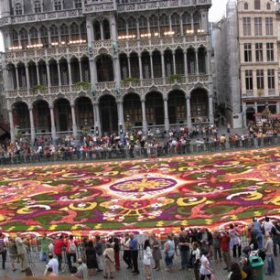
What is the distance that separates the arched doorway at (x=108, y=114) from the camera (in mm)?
58344

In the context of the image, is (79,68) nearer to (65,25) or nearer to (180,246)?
(65,25)

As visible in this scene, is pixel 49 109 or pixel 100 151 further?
pixel 49 109

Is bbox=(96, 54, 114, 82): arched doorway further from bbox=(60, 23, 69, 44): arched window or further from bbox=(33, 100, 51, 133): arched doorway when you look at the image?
bbox=(33, 100, 51, 133): arched doorway

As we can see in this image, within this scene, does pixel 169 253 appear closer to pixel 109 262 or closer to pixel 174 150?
pixel 109 262

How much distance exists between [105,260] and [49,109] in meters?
46.0

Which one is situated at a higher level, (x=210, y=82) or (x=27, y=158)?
(x=210, y=82)

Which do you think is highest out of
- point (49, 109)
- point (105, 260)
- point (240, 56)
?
point (240, 56)

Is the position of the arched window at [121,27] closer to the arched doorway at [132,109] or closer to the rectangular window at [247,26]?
the arched doorway at [132,109]

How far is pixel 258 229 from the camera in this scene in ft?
50.6

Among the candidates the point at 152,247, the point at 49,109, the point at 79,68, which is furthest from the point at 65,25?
the point at 152,247

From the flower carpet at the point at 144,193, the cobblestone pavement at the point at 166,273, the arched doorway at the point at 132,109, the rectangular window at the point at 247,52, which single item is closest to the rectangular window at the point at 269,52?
the rectangular window at the point at 247,52

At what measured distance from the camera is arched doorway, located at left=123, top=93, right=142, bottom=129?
2271 inches

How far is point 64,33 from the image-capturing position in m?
58.6

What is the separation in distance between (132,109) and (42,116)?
12274mm
